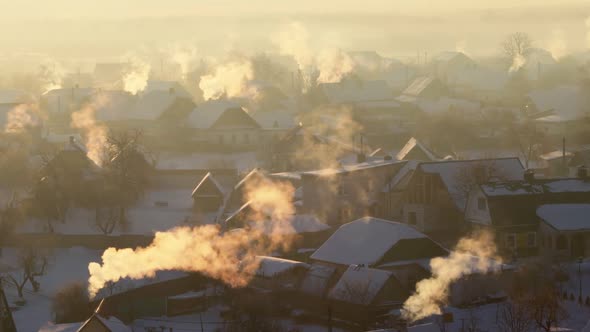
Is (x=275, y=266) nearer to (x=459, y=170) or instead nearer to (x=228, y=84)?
(x=459, y=170)

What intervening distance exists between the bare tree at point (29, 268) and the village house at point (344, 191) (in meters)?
11.9

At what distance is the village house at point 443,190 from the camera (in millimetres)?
47125

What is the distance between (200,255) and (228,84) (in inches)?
2101

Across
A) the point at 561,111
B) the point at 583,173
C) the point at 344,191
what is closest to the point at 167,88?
the point at 561,111

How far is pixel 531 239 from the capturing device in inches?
1719

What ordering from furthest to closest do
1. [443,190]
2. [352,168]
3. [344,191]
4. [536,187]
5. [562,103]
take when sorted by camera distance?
[562,103], [352,168], [344,191], [443,190], [536,187]

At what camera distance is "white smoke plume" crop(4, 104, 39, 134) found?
218ft

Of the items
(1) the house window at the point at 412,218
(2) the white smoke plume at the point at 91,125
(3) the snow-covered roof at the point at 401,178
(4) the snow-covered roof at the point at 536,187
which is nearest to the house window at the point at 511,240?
(4) the snow-covered roof at the point at 536,187

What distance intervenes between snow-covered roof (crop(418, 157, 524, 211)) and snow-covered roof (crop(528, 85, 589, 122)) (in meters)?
24.8

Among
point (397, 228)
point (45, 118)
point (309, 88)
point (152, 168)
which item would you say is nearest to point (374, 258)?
point (397, 228)

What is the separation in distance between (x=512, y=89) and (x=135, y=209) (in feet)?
160

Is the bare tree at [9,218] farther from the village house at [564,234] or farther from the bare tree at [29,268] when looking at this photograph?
the village house at [564,234]

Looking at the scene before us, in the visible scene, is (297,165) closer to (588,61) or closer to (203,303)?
(203,303)

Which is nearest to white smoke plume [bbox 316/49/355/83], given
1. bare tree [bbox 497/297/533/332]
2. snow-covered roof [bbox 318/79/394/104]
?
snow-covered roof [bbox 318/79/394/104]
